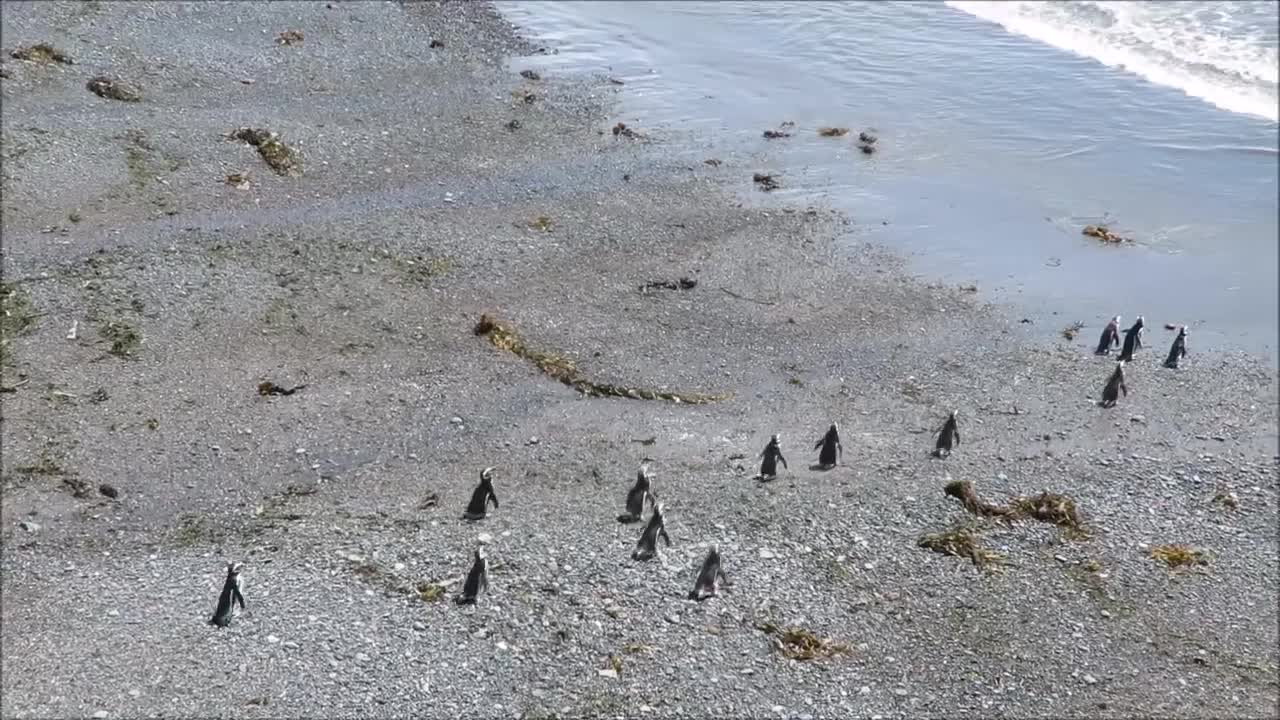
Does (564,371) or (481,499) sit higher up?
(564,371)

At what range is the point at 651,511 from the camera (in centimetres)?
1423

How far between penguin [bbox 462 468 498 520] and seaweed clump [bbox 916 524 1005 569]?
17.0 ft

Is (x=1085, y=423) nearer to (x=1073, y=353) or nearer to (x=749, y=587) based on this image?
(x=1073, y=353)

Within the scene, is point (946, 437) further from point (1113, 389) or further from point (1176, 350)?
point (1176, 350)

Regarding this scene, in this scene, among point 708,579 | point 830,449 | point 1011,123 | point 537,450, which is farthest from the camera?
point 1011,123

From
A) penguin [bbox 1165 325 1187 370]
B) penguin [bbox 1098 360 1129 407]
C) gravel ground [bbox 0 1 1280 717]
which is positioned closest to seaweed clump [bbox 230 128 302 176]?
gravel ground [bbox 0 1 1280 717]

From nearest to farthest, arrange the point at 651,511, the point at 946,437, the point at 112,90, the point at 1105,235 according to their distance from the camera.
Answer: the point at 651,511 < the point at 946,437 < the point at 1105,235 < the point at 112,90

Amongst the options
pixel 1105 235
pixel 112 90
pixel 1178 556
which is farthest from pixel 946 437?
pixel 112 90

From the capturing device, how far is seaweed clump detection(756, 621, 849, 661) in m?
12.1

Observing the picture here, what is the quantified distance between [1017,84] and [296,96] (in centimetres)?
1816

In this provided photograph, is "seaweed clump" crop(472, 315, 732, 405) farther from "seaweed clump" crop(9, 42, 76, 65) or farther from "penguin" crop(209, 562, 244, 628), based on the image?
"seaweed clump" crop(9, 42, 76, 65)

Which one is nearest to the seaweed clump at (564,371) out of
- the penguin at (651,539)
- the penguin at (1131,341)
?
the penguin at (651,539)

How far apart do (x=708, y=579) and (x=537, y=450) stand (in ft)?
12.3

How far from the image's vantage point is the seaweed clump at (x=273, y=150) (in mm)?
23125
